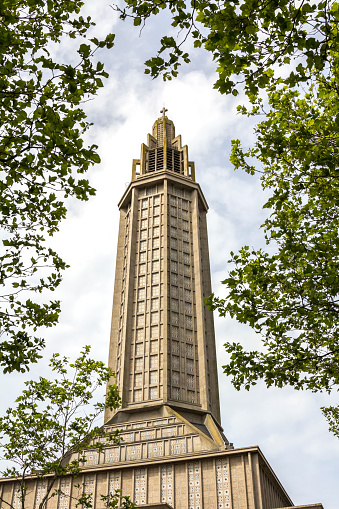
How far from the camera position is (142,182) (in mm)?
74250

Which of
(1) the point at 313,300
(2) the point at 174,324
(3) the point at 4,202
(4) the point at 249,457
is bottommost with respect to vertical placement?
(1) the point at 313,300

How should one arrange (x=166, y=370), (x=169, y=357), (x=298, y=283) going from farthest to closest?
(x=169, y=357)
(x=166, y=370)
(x=298, y=283)

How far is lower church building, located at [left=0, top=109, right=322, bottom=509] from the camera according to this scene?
145 feet

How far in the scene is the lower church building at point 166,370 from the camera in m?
44.3

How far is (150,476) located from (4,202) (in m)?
39.8

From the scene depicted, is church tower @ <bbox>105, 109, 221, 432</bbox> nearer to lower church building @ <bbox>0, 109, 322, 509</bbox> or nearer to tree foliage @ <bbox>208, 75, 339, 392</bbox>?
lower church building @ <bbox>0, 109, 322, 509</bbox>

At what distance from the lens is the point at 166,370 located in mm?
57375

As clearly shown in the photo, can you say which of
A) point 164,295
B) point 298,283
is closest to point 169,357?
point 164,295

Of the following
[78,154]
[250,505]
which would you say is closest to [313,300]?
[78,154]

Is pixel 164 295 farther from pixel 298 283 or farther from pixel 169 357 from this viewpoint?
pixel 298 283

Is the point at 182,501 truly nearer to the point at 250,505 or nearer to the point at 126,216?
the point at 250,505

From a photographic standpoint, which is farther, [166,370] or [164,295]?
[164,295]

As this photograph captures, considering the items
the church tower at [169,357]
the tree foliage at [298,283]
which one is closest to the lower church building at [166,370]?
the church tower at [169,357]

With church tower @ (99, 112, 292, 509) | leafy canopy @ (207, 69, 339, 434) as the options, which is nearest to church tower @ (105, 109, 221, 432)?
church tower @ (99, 112, 292, 509)
